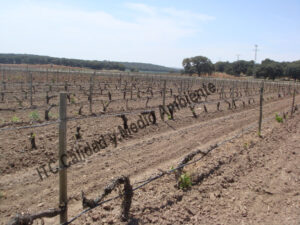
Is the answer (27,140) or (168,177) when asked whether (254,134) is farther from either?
(27,140)

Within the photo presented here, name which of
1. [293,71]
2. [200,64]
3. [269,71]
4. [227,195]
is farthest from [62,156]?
[293,71]

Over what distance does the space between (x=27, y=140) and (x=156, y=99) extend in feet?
32.1

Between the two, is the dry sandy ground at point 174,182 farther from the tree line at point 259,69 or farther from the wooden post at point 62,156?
the tree line at point 259,69

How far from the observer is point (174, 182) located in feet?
13.0

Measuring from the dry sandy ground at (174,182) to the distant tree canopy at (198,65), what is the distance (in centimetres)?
6025

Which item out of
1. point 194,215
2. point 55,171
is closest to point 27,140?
point 55,171

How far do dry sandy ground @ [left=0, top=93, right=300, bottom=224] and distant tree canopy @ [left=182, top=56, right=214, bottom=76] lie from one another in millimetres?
60252

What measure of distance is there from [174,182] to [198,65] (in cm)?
6374

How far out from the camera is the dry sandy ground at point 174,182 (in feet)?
10.5

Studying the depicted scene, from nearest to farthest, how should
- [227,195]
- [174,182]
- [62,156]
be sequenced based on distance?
[62,156] → [227,195] → [174,182]

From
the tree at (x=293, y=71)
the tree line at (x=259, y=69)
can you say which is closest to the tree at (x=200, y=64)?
the tree line at (x=259, y=69)

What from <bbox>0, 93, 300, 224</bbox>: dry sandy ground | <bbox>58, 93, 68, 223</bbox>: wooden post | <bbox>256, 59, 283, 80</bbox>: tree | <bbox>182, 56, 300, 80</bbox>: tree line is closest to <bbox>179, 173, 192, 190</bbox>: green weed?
<bbox>0, 93, 300, 224</bbox>: dry sandy ground

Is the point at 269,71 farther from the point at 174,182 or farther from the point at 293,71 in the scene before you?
the point at 174,182

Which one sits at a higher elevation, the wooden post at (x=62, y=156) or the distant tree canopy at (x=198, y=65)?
the distant tree canopy at (x=198, y=65)
